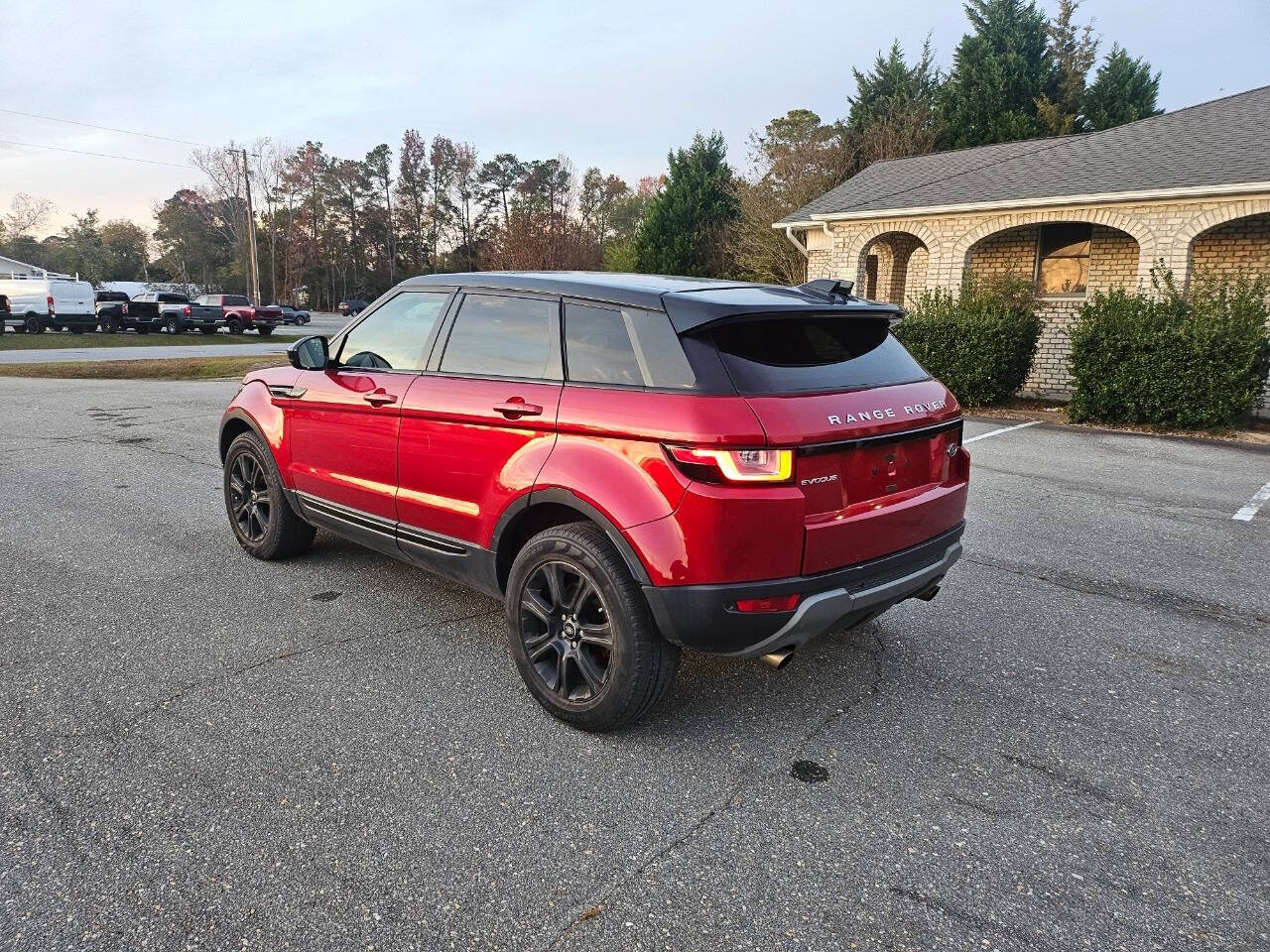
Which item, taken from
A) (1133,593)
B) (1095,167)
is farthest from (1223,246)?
(1133,593)

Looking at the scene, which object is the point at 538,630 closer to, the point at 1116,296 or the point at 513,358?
the point at 513,358

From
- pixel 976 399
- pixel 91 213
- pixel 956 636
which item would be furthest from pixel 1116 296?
pixel 91 213

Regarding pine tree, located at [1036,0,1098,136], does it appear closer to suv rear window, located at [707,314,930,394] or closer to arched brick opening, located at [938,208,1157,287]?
arched brick opening, located at [938,208,1157,287]

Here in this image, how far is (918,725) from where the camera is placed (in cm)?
316

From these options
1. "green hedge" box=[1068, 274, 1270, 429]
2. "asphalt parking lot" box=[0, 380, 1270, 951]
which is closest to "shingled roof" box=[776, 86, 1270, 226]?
"green hedge" box=[1068, 274, 1270, 429]

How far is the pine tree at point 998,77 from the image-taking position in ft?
120

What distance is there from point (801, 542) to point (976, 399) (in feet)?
40.1

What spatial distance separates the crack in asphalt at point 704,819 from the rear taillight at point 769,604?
1.95ft

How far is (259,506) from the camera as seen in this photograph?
5.06 m

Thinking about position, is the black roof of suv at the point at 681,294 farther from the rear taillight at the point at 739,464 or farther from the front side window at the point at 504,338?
the rear taillight at the point at 739,464

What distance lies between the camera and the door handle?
3.20 meters

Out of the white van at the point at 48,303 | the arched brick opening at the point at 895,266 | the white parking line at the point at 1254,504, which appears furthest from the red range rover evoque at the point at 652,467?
the white van at the point at 48,303

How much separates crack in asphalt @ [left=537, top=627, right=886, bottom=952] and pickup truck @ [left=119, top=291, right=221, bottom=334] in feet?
129

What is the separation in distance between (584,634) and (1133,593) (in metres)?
3.51
